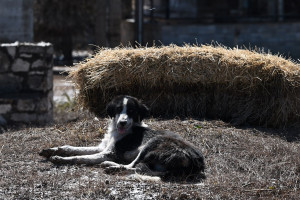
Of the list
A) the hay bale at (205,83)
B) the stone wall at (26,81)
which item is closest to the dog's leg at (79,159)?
the hay bale at (205,83)

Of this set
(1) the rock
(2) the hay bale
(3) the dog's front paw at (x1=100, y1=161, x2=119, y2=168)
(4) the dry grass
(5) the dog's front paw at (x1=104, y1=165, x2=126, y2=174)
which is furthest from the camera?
(1) the rock

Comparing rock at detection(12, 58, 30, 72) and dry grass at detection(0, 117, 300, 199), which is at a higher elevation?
rock at detection(12, 58, 30, 72)

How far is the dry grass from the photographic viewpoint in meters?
5.71

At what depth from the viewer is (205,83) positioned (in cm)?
923

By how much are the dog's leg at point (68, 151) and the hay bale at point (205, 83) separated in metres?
2.19

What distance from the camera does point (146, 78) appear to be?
9188 millimetres

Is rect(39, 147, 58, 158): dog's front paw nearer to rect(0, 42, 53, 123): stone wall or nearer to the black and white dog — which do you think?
the black and white dog

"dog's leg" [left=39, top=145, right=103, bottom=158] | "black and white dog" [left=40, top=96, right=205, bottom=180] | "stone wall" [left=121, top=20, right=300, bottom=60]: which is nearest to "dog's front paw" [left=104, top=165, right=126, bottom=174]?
"black and white dog" [left=40, top=96, right=205, bottom=180]

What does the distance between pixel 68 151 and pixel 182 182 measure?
1630 mm

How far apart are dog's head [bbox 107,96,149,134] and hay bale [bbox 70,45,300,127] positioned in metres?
1.96

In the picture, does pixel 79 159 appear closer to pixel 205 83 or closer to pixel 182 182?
pixel 182 182

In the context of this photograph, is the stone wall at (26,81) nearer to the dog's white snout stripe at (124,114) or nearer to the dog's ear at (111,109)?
the dog's ear at (111,109)

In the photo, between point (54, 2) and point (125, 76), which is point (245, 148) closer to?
point (125, 76)

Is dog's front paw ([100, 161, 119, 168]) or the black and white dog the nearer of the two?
the black and white dog
